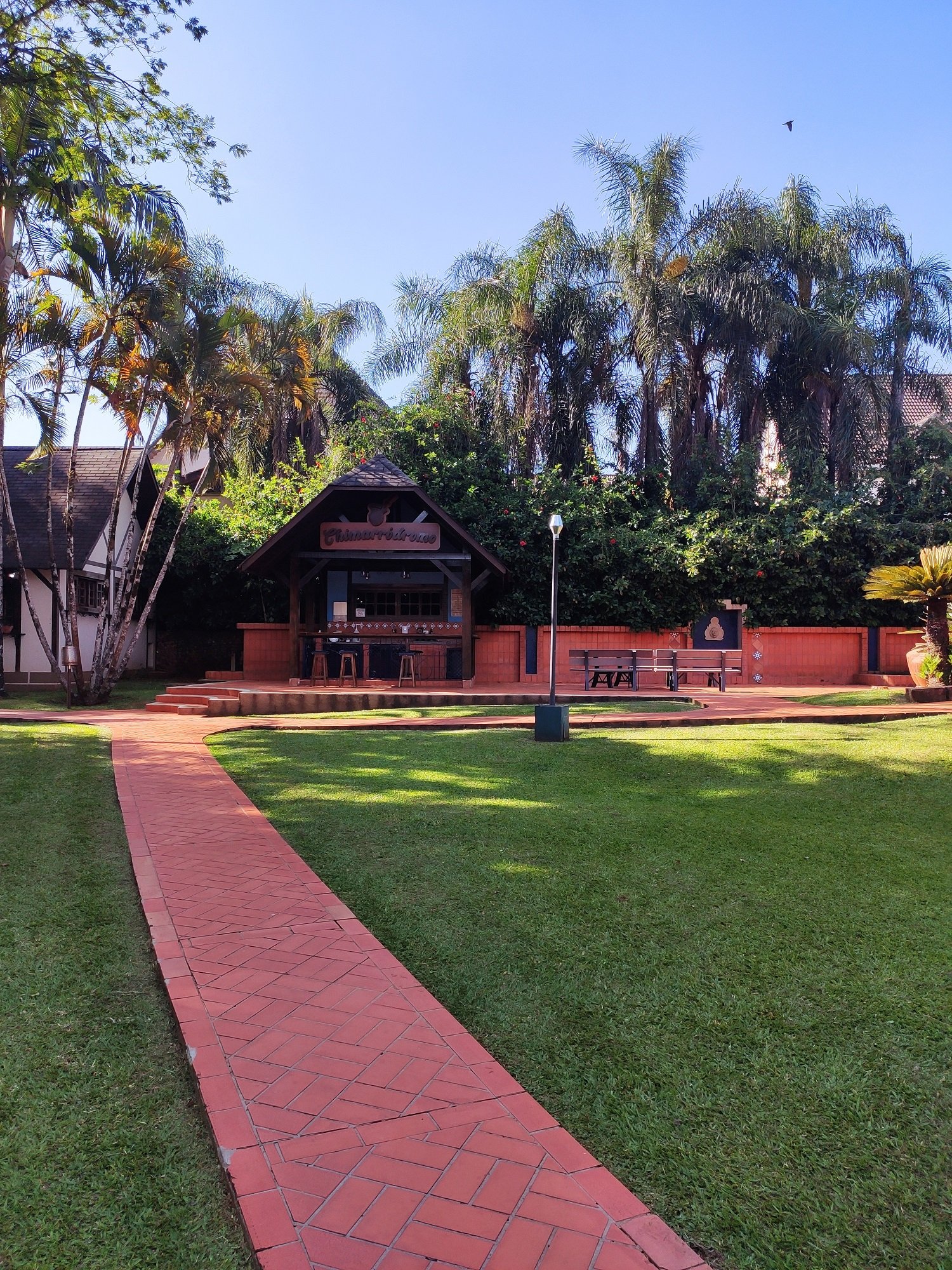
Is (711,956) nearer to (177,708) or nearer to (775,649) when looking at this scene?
(177,708)

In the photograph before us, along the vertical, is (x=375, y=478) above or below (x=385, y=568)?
above

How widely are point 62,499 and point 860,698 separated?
18938mm

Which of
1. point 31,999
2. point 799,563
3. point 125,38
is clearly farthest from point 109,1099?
point 799,563

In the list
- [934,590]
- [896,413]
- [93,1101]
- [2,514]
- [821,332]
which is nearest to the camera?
[93,1101]

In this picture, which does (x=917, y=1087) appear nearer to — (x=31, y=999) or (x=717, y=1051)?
(x=717, y=1051)

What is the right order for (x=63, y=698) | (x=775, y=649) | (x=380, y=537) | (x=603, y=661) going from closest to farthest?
(x=603, y=661)
(x=63, y=698)
(x=380, y=537)
(x=775, y=649)

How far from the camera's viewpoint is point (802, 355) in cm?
2370

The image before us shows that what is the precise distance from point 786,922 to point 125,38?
11248mm

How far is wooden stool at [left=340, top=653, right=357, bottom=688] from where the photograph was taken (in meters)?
16.7

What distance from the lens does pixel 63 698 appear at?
16766 mm

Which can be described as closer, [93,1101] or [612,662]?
[93,1101]

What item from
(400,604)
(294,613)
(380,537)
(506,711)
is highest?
(380,537)

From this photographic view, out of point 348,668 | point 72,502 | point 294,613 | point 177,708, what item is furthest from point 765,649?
point 72,502

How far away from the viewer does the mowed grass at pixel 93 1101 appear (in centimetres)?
205
